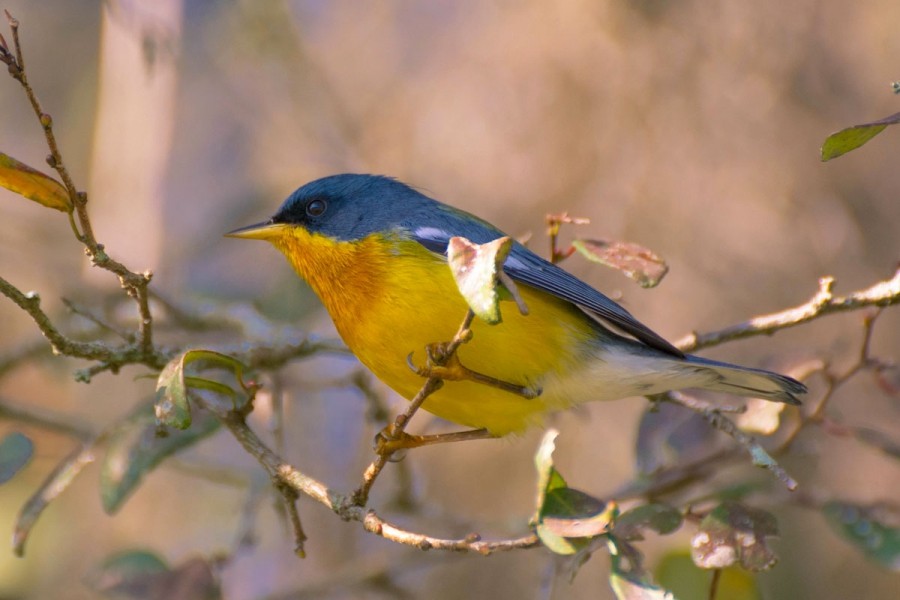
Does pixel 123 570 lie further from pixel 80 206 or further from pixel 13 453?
pixel 80 206

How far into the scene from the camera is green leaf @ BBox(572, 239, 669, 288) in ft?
8.52

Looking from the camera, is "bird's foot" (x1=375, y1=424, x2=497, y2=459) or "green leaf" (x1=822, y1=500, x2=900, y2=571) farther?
"green leaf" (x1=822, y1=500, x2=900, y2=571)

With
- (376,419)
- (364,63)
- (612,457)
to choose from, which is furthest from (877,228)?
(364,63)

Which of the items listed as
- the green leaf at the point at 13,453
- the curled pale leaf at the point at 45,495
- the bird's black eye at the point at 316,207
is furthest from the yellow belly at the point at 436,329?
the green leaf at the point at 13,453

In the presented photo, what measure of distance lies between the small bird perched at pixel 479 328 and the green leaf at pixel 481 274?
0.91 meters

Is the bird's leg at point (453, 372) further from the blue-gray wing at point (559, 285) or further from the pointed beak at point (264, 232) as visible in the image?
the pointed beak at point (264, 232)

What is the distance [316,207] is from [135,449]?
1151 millimetres

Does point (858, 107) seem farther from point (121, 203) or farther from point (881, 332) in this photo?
point (121, 203)

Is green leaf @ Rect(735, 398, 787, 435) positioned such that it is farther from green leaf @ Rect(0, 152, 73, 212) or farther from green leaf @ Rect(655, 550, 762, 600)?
green leaf @ Rect(0, 152, 73, 212)

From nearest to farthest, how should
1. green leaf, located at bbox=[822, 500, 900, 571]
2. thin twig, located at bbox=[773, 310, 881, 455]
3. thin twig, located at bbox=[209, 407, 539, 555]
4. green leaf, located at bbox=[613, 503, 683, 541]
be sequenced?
thin twig, located at bbox=[209, 407, 539, 555] < green leaf, located at bbox=[613, 503, 683, 541] < thin twig, located at bbox=[773, 310, 881, 455] < green leaf, located at bbox=[822, 500, 900, 571]

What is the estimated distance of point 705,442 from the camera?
129 inches

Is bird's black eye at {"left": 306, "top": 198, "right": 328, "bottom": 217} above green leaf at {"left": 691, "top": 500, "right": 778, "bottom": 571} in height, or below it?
above

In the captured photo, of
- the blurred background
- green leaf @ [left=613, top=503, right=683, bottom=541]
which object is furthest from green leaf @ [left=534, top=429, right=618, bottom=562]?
the blurred background

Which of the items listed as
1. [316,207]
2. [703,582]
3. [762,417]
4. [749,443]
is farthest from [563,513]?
[316,207]
